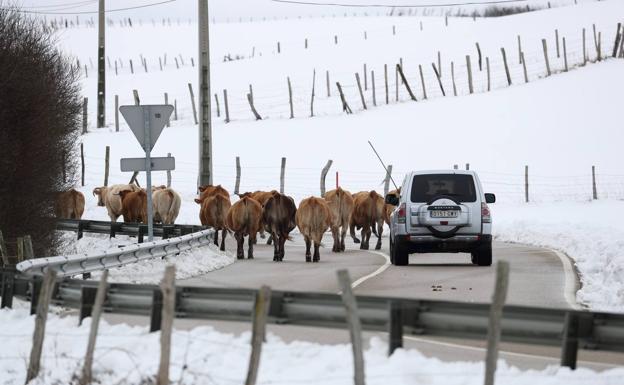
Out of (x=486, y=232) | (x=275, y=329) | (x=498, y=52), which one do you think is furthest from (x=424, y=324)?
(x=498, y=52)

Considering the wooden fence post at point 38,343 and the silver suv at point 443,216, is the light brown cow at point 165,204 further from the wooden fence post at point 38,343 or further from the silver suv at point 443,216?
the wooden fence post at point 38,343

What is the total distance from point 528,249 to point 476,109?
130ft

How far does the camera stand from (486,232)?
25500 mm

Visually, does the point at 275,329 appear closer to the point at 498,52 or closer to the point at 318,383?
the point at 318,383

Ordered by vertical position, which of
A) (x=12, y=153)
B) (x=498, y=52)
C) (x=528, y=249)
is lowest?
(x=528, y=249)

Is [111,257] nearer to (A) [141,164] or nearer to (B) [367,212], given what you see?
(A) [141,164]

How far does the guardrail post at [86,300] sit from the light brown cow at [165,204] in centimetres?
2232

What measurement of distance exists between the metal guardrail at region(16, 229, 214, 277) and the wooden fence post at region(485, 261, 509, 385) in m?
7.22

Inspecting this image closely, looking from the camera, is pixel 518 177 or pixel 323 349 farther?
pixel 518 177

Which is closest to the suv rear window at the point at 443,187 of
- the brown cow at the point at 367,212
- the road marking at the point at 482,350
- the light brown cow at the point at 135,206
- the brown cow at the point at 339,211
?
the brown cow at the point at 339,211

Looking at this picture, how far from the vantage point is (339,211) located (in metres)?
32.7

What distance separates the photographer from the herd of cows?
28.8m

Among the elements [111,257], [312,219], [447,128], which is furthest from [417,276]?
[447,128]

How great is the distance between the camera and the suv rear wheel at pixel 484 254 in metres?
25.6
